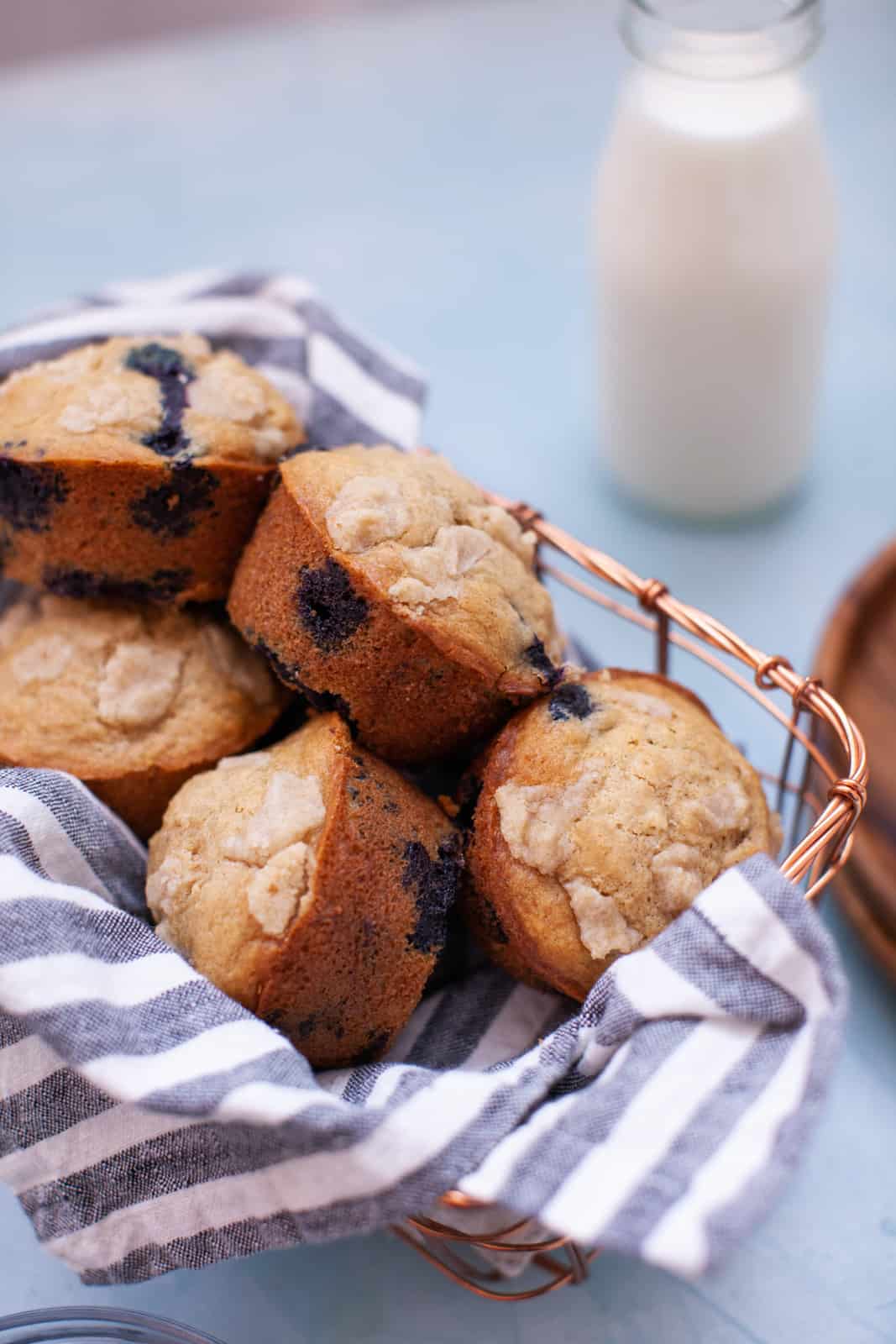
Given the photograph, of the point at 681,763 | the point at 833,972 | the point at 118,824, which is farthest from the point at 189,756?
the point at 833,972

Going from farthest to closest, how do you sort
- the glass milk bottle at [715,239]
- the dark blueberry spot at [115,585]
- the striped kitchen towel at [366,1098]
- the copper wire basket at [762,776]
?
the glass milk bottle at [715,239] → the dark blueberry spot at [115,585] → the copper wire basket at [762,776] → the striped kitchen towel at [366,1098]

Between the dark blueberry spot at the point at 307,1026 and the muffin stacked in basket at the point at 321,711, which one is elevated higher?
the muffin stacked in basket at the point at 321,711

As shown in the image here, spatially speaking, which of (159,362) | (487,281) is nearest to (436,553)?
(159,362)

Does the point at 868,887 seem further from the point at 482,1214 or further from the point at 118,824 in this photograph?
the point at 118,824

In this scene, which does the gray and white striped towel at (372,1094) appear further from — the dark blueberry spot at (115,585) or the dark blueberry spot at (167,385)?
the dark blueberry spot at (167,385)

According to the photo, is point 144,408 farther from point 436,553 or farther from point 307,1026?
point 307,1026

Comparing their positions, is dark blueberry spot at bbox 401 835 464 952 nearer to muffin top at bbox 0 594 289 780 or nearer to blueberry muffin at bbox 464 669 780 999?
blueberry muffin at bbox 464 669 780 999

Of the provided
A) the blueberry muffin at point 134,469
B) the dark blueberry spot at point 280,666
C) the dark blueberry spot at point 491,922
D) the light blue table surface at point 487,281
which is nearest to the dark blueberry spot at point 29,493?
the blueberry muffin at point 134,469
